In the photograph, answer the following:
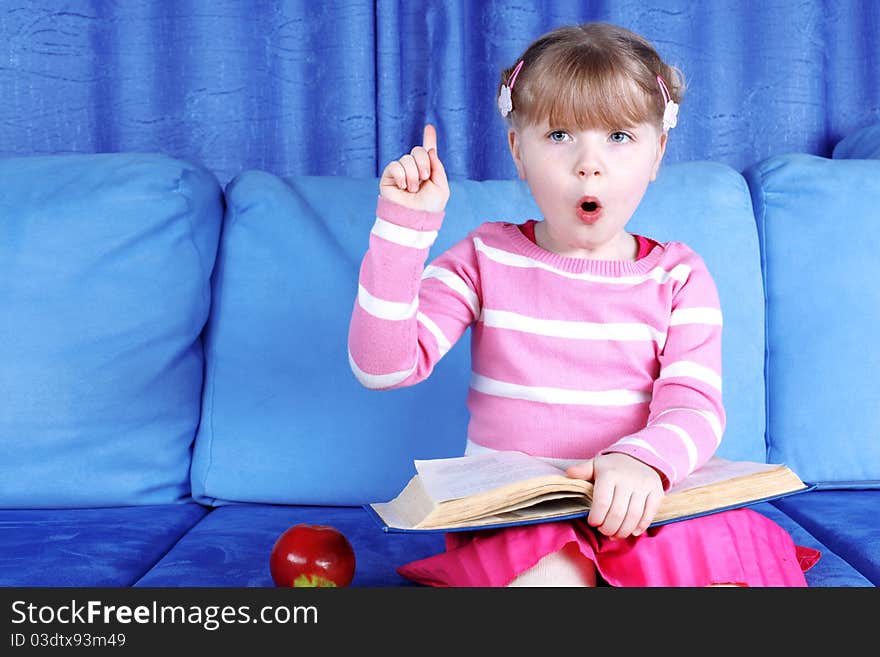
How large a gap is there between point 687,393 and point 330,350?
1.73 feet

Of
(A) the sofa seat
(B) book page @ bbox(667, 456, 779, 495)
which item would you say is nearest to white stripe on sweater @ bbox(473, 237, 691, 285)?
(B) book page @ bbox(667, 456, 779, 495)

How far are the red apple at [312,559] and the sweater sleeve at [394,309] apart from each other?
0.16 metres

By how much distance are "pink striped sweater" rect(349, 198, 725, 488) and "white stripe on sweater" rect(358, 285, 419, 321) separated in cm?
2

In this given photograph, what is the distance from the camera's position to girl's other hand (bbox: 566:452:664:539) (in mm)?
875

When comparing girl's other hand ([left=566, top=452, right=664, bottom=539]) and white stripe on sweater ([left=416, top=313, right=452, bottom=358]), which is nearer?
girl's other hand ([left=566, top=452, right=664, bottom=539])

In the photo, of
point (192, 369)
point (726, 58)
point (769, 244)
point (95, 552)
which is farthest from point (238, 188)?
point (726, 58)

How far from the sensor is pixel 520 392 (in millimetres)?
1099

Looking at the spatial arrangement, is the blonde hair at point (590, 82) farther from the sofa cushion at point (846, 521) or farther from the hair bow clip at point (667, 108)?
the sofa cushion at point (846, 521)

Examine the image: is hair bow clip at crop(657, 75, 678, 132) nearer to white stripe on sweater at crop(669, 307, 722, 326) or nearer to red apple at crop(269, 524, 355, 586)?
white stripe on sweater at crop(669, 307, 722, 326)

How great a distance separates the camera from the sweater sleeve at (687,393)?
3.13 feet

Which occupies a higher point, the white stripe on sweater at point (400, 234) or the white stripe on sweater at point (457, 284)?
the white stripe on sweater at point (400, 234)

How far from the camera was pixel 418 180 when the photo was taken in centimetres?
96

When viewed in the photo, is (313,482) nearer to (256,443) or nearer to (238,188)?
(256,443)

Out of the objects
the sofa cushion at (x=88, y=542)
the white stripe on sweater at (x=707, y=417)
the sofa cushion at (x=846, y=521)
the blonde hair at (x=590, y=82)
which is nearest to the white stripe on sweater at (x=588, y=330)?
the white stripe on sweater at (x=707, y=417)
